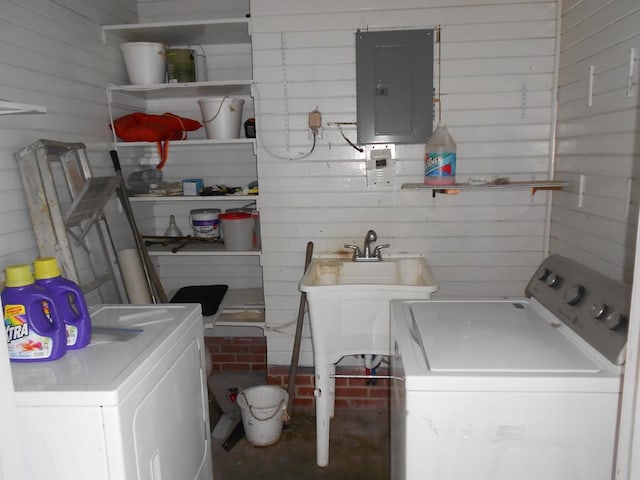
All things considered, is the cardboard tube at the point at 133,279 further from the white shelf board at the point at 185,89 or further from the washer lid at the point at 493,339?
the washer lid at the point at 493,339

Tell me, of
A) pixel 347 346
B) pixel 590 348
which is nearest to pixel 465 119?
pixel 347 346

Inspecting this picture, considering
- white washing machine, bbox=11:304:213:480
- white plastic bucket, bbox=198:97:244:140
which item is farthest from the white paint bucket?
white washing machine, bbox=11:304:213:480

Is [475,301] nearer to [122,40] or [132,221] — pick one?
[132,221]

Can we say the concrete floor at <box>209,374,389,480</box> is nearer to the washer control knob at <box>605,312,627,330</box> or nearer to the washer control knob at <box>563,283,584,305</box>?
the washer control knob at <box>563,283,584,305</box>

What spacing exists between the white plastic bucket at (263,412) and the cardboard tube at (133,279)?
0.81 meters

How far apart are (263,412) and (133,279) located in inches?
40.9

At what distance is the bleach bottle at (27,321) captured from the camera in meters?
1.45

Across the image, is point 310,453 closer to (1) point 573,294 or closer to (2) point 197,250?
(2) point 197,250

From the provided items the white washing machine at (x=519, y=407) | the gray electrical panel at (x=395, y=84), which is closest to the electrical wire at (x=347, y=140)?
the gray electrical panel at (x=395, y=84)

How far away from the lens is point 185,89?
9.81 ft

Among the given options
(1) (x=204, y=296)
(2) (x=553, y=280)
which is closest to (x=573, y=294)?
(2) (x=553, y=280)

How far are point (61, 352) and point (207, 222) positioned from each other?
69.1 inches

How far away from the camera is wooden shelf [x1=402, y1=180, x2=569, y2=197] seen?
8.41 ft

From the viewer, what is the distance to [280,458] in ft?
8.86
